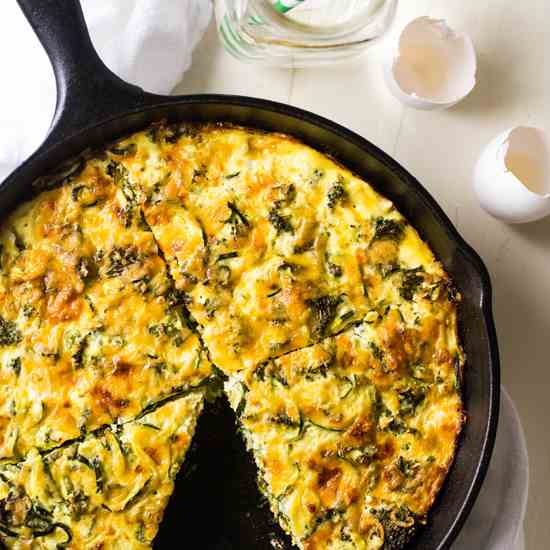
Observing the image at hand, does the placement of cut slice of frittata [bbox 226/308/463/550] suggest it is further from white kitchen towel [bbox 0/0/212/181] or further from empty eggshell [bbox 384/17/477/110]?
white kitchen towel [bbox 0/0/212/181]

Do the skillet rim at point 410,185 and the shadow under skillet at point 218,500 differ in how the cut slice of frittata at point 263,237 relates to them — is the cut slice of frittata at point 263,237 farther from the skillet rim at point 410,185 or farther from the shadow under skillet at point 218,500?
the shadow under skillet at point 218,500

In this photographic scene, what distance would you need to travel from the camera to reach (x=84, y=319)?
401cm

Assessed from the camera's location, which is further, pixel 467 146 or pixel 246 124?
pixel 467 146

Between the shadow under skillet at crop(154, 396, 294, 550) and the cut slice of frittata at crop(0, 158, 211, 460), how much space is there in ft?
1.46

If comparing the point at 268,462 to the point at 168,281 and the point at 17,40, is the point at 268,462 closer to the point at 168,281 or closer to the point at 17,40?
the point at 168,281

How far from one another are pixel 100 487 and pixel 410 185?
2058 mm

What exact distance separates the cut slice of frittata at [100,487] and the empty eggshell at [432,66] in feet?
7.08

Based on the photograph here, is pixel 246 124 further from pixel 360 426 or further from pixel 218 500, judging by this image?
pixel 218 500

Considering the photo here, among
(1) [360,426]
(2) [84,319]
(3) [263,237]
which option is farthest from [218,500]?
(3) [263,237]

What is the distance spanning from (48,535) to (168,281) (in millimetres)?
1310

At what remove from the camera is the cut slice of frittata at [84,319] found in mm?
3934

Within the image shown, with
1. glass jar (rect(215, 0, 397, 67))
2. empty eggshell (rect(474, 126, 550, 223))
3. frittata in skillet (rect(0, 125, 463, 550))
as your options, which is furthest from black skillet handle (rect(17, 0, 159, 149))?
empty eggshell (rect(474, 126, 550, 223))

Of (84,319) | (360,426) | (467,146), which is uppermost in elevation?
(467,146)

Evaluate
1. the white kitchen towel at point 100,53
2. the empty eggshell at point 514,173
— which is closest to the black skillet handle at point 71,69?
the white kitchen towel at point 100,53
